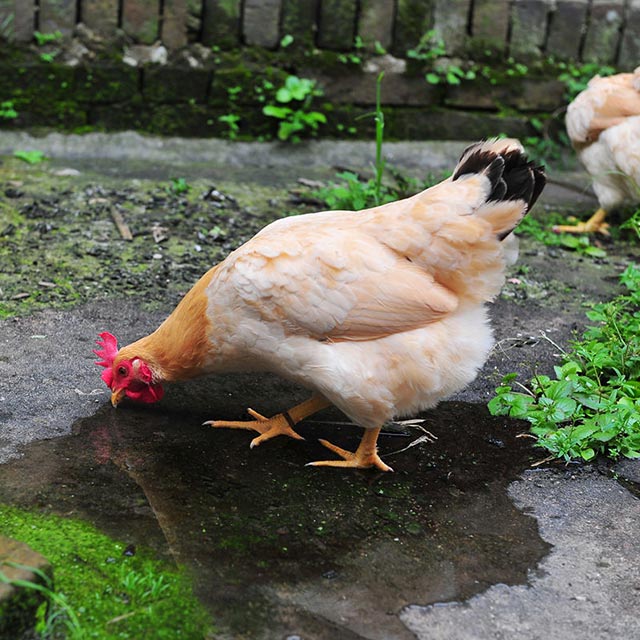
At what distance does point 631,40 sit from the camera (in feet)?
23.2

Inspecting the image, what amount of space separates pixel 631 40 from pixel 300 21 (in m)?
2.62

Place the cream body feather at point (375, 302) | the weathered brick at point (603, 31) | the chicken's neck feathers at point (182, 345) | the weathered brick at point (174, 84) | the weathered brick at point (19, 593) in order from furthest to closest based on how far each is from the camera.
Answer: the weathered brick at point (603, 31) < the weathered brick at point (174, 84) < the chicken's neck feathers at point (182, 345) < the cream body feather at point (375, 302) < the weathered brick at point (19, 593)

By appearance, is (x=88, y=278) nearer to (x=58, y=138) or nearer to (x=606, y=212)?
(x=58, y=138)

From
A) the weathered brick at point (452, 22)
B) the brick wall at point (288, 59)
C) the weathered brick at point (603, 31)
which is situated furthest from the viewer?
the weathered brick at point (603, 31)

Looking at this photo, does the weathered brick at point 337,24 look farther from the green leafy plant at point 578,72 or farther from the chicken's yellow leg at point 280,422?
the chicken's yellow leg at point 280,422

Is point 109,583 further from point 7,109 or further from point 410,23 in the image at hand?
point 410,23

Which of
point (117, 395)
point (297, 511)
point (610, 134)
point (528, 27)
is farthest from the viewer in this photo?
point (528, 27)

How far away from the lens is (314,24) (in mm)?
6742

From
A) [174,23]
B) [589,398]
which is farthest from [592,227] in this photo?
[174,23]

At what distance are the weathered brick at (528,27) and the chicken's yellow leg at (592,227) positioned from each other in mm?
1616

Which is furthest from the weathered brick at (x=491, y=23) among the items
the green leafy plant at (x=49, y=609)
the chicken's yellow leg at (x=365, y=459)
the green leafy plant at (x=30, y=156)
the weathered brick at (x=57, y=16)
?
the green leafy plant at (x=49, y=609)

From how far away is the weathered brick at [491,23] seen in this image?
22.6 feet

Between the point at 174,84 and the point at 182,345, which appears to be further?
the point at 174,84

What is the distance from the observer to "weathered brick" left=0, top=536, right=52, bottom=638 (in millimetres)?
2158
